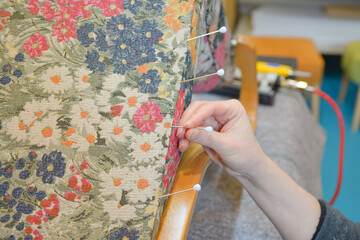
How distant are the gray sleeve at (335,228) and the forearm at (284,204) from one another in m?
0.01

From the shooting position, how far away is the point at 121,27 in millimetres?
576

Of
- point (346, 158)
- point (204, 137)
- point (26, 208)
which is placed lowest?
point (346, 158)

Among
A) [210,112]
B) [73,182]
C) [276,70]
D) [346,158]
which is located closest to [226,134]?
[210,112]

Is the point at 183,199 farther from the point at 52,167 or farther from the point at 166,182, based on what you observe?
the point at 52,167

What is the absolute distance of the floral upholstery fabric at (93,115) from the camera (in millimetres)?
539

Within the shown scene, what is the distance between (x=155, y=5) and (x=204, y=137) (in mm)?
235

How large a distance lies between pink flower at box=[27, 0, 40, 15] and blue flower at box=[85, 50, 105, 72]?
131mm

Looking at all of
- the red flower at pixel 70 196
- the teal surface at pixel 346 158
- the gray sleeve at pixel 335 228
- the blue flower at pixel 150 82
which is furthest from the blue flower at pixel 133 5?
the teal surface at pixel 346 158

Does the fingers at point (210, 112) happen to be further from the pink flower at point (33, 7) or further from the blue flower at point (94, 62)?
the pink flower at point (33, 7)

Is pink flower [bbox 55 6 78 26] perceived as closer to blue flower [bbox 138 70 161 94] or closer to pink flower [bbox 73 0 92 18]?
pink flower [bbox 73 0 92 18]

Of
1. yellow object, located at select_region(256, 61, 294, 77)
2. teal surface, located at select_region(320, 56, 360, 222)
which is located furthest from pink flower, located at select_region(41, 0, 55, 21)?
teal surface, located at select_region(320, 56, 360, 222)

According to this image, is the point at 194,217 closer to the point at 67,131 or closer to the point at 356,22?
the point at 67,131

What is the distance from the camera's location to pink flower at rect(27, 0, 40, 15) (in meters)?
0.60

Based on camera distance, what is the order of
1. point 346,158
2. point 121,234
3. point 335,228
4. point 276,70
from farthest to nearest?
point 346,158
point 276,70
point 335,228
point 121,234
